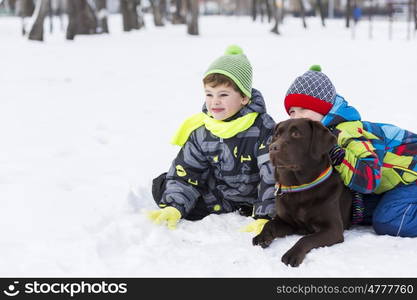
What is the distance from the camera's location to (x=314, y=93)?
392cm

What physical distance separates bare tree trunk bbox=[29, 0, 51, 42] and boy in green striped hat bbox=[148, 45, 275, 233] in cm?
1305

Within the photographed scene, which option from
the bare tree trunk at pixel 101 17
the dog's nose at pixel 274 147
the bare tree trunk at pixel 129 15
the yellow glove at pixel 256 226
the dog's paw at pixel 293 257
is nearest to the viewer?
the dog's paw at pixel 293 257

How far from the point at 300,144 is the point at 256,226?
2.62 ft

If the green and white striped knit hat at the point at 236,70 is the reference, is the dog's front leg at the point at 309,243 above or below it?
below

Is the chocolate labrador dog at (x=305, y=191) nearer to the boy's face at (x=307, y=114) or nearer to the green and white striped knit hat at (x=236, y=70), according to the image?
the boy's face at (x=307, y=114)

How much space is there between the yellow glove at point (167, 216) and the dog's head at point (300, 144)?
3.30 ft

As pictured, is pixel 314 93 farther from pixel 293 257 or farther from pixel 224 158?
pixel 293 257

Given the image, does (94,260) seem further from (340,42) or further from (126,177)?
(340,42)

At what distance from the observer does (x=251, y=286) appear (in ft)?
10.3

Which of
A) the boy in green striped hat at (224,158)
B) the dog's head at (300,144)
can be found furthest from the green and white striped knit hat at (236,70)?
the dog's head at (300,144)

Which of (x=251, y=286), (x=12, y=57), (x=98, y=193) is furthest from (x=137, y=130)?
(x=12, y=57)

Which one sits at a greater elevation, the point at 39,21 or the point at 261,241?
the point at 39,21

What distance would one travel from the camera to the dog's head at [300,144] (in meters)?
3.52

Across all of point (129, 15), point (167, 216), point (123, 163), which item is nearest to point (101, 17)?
point (129, 15)
